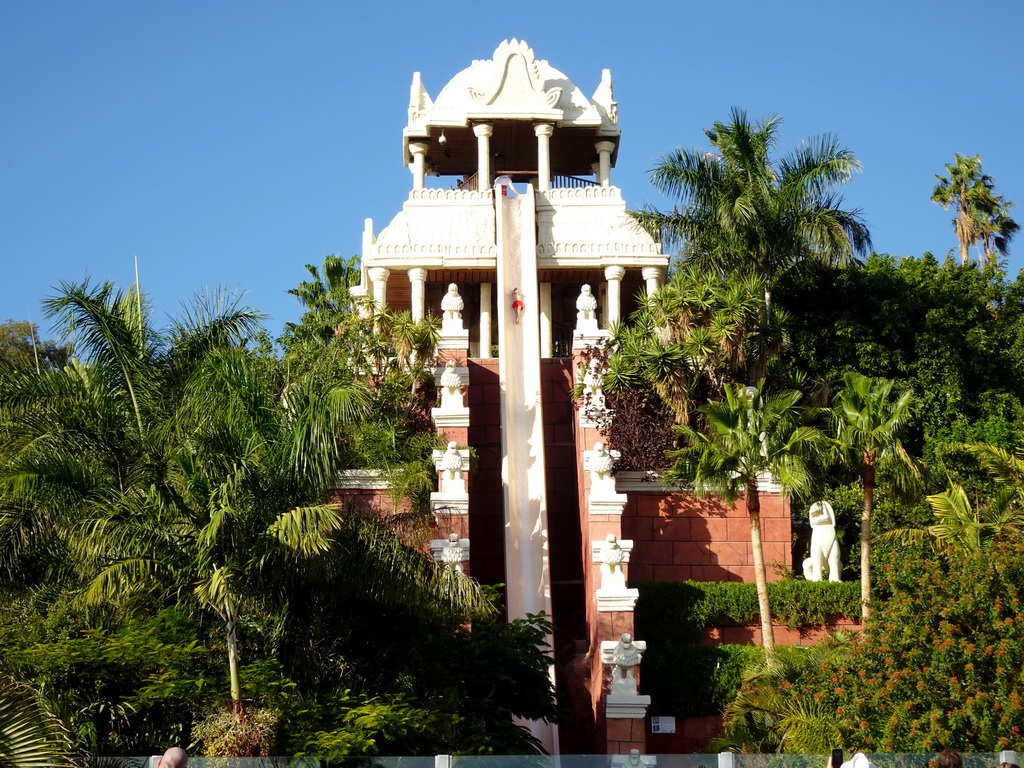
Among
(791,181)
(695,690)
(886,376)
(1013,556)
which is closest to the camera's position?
(1013,556)

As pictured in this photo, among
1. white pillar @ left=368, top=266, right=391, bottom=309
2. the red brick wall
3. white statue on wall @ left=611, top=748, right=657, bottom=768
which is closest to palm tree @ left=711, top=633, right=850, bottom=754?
the red brick wall

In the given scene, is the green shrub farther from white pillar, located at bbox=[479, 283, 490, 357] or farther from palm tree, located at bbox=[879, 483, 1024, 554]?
white pillar, located at bbox=[479, 283, 490, 357]

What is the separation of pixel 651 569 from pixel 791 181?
746 centimetres

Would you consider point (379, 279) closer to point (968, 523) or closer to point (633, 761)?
point (968, 523)

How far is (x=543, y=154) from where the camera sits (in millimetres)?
32594

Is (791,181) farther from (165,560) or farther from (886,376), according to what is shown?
(165,560)

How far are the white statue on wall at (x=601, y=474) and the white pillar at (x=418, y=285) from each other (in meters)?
9.24

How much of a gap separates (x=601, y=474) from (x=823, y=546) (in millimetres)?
3473

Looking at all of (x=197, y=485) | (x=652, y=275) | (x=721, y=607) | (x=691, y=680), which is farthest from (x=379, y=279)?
(x=197, y=485)

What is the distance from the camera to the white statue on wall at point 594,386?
2288 centimetres

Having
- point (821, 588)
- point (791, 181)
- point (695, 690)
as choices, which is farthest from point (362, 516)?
point (791, 181)

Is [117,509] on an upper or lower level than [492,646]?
upper

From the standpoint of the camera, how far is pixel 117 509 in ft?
46.4

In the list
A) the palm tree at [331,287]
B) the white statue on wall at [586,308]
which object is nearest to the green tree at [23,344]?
the palm tree at [331,287]
